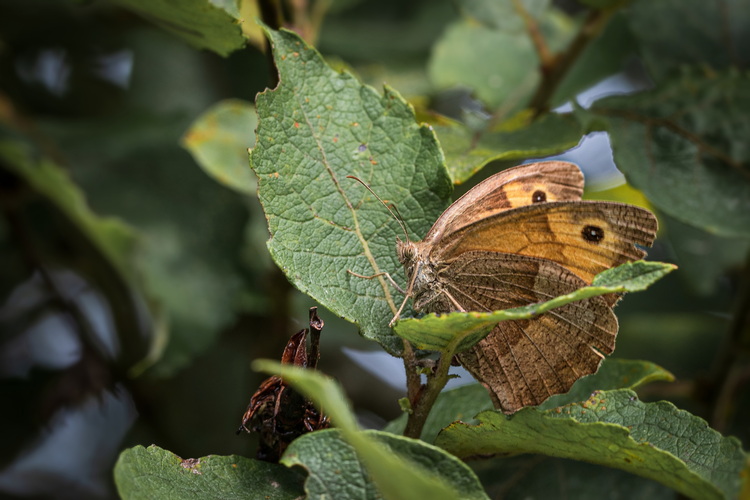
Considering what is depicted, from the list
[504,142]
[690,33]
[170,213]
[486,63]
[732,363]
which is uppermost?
[690,33]

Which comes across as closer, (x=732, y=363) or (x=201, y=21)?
(x=201, y=21)

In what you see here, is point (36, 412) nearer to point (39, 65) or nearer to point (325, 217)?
point (39, 65)

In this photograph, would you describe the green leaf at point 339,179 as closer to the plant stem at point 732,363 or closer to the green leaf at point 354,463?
the green leaf at point 354,463

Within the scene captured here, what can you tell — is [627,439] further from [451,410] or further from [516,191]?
[516,191]

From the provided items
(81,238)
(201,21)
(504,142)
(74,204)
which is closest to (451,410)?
(504,142)

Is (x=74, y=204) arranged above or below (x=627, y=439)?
below

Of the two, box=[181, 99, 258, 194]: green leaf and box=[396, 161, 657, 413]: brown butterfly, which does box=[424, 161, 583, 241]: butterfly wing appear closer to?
box=[396, 161, 657, 413]: brown butterfly

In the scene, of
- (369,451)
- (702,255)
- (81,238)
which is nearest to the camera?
(369,451)
